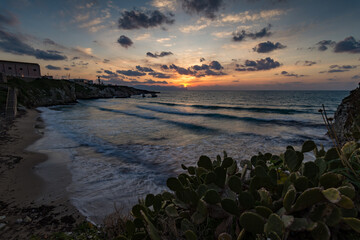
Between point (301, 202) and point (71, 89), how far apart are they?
67.2 m

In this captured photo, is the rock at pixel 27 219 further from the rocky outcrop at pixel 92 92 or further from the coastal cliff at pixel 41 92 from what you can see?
the rocky outcrop at pixel 92 92

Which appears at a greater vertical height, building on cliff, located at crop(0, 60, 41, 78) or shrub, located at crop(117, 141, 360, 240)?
building on cliff, located at crop(0, 60, 41, 78)

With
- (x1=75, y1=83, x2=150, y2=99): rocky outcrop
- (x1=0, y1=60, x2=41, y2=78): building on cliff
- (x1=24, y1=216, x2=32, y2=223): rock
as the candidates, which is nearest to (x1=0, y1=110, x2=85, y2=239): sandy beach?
(x1=24, y1=216, x2=32, y2=223): rock

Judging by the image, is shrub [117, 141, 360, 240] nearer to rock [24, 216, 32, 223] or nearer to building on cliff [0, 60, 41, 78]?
rock [24, 216, 32, 223]

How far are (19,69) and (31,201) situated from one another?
78434mm

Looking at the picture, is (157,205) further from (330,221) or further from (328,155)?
(328,155)

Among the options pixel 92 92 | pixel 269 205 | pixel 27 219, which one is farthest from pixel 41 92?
pixel 269 205

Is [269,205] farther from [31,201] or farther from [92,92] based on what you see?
[92,92]

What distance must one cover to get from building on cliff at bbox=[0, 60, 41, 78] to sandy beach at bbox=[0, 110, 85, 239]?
70377mm

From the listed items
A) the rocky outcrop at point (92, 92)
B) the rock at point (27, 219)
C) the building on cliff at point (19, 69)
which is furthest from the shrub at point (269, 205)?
the rocky outcrop at point (92, 92)

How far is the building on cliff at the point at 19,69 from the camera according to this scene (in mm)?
57609

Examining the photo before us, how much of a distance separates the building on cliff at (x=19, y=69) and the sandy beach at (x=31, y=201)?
Result: 7038 cm

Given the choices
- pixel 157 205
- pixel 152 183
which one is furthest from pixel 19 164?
pixel 157 205

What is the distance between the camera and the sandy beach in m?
3.50
